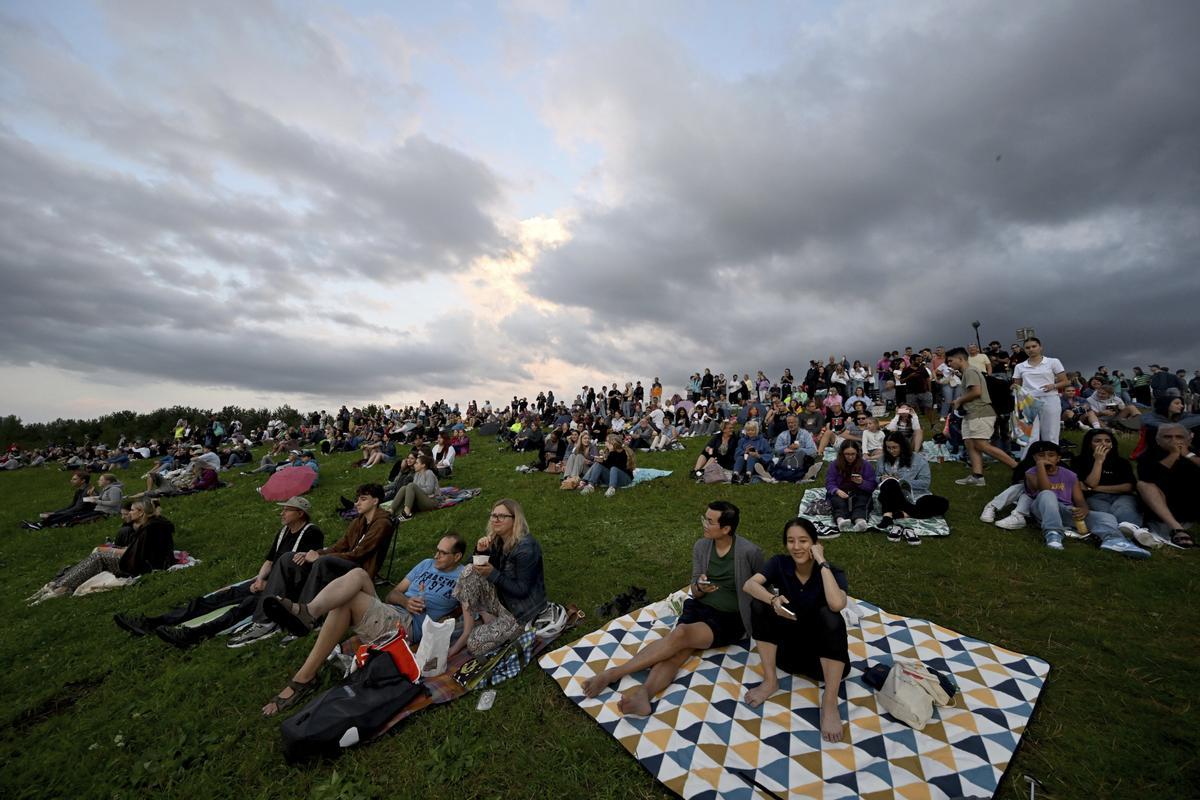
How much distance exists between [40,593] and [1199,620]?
51.8ft

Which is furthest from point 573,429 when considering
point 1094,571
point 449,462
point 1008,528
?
point 1094,571

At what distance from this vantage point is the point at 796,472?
1110 centimetres

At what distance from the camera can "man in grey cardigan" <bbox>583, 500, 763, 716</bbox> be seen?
4508mm

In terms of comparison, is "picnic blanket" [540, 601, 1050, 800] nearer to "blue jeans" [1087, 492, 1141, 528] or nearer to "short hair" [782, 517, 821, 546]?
"short hair" [782, 517, 821, 546]

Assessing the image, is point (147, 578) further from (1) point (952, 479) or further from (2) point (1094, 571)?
(1) point (952, 479)

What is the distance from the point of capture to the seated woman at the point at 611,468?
12.2m

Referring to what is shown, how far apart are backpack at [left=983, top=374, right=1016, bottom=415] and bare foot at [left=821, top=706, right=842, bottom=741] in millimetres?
8169

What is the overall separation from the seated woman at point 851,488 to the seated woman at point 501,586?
531 centimetres

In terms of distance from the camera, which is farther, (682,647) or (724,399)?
(724,399)

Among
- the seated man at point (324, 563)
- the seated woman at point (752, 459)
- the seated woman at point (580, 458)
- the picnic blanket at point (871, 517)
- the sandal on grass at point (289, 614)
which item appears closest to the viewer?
the sandal on grass at point (289, 614)

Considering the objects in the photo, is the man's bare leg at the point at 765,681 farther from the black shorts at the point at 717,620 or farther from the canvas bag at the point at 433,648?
the canvas bag at the point at 433,648

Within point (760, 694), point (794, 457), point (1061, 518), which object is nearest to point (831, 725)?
point (760, 694)

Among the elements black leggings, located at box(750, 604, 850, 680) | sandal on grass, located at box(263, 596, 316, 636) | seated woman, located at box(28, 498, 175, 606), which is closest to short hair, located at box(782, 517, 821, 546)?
black leggings, located at box(750, 604, 850, 680)

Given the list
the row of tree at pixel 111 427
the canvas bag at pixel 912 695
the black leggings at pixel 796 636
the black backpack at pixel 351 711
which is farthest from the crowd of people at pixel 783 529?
the row of tree at pixel 111 427
